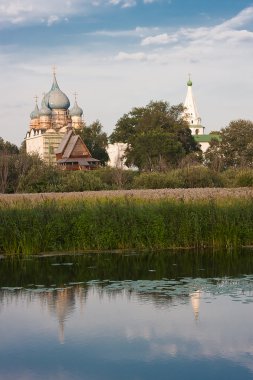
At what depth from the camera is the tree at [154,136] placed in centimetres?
5953

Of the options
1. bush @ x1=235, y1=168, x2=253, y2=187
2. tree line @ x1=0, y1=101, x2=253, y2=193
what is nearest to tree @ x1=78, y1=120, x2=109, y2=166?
tree line @ x1=0, y1=101, x2=253, y2=193

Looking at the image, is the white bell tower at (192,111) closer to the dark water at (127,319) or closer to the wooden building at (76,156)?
the wooden building at (76,156)

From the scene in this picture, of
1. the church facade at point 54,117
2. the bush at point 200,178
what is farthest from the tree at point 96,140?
the bush at point 200,178

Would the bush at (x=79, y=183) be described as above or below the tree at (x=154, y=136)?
below

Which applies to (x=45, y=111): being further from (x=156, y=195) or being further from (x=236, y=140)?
(x=156, y=195)

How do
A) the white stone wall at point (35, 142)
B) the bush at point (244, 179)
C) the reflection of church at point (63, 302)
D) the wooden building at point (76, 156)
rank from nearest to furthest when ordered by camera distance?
→ the reflection of church at point (63, 302)
the bush at point (244, 179)
the wooden building at point (76, 156)
the white stone wall at point (35, 142)

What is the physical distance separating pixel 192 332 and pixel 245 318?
1.02m

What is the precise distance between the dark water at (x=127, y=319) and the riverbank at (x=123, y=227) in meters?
1.06

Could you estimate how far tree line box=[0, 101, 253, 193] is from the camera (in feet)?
115

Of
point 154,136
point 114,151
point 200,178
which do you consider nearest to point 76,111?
point 114,151

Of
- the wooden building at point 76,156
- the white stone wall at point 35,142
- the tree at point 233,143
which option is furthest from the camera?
the white stone wall at point 35,142

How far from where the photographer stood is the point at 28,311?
11195mm

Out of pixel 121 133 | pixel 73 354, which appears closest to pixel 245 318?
pixel 73 354

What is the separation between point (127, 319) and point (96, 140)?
218 ft
